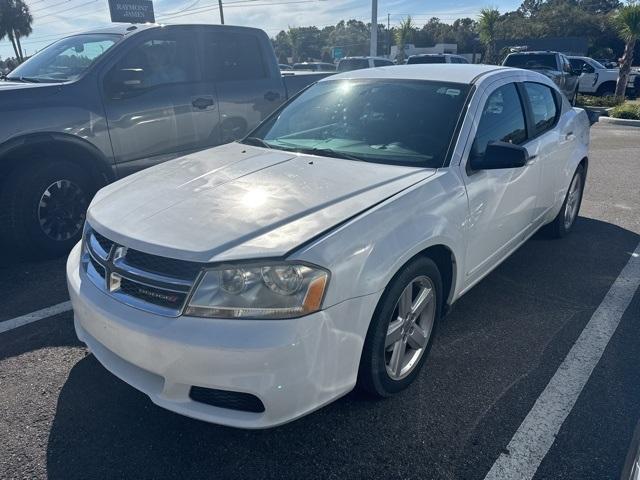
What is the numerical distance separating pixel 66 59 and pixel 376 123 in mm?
3418

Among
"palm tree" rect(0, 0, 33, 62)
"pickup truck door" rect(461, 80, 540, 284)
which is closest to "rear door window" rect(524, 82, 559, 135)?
"pickup truck door" rect(461, 80, 540, 284)

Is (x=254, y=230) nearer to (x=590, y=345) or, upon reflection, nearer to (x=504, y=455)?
(x=504, y=455)

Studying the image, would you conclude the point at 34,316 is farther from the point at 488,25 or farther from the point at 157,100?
the point at 488,25

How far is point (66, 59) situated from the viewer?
4.99 m

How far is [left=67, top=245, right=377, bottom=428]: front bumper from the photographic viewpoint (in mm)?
1992

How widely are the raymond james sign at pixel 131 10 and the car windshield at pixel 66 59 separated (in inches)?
815

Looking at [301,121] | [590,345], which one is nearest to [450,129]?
[301,121]

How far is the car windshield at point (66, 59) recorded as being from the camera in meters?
4.77

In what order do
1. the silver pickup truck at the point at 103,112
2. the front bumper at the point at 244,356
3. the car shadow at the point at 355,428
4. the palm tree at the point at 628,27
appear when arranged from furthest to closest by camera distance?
the palm tree at the point at 628,27 → the silver pickup truck at the point at 103,112 → the car shadow at the point at 355,428 → the front bumper at the point at 244,356

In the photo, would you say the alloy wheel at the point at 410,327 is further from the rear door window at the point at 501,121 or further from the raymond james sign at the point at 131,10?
the raymond james sign at the point at 131,10

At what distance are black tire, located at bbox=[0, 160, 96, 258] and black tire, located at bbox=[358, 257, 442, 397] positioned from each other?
3336 mm

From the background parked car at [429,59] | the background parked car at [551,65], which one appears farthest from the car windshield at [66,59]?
the background parked car at [429,59]

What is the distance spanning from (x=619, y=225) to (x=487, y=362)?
3495mm

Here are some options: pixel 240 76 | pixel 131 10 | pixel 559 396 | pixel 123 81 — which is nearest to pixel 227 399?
pixel 559 396
